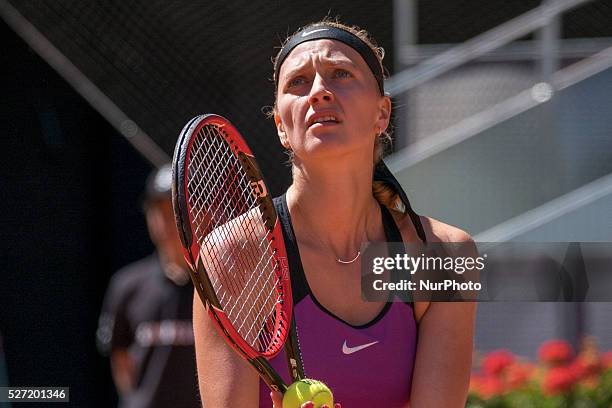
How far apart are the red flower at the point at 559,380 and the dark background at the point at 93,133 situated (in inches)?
34.3

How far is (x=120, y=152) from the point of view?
3.38m

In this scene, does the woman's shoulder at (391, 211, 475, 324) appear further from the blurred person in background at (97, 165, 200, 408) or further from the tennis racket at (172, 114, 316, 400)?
the blurred person in background at (97, 165, 200, 408)

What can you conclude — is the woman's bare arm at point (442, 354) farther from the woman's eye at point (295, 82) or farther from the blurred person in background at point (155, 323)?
the blurred person in background at point (155, 323)

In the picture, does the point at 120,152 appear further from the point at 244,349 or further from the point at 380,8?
the point at 244,349

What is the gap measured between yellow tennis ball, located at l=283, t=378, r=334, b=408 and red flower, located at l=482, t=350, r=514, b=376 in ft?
4.65

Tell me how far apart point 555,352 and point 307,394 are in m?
1.50

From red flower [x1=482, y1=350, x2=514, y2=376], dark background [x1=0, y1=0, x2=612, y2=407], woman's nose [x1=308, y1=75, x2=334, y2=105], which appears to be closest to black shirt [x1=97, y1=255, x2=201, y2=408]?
dark background [x1=0, y1=0, x2=612, y2=407]

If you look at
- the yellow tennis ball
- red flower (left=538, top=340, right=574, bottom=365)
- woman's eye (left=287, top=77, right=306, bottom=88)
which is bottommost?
the yellow tennis ball

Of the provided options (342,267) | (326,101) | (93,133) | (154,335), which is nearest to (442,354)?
(342,267)

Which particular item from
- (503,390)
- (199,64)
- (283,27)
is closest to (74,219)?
(199,64)

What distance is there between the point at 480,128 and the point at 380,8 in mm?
417

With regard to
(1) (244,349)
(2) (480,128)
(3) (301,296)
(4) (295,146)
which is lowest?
(1) (244,349)

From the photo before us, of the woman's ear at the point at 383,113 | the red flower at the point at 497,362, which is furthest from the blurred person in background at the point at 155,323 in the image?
the woman's ear at the point at 383,113

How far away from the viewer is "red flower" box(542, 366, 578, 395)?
9.90 ft
